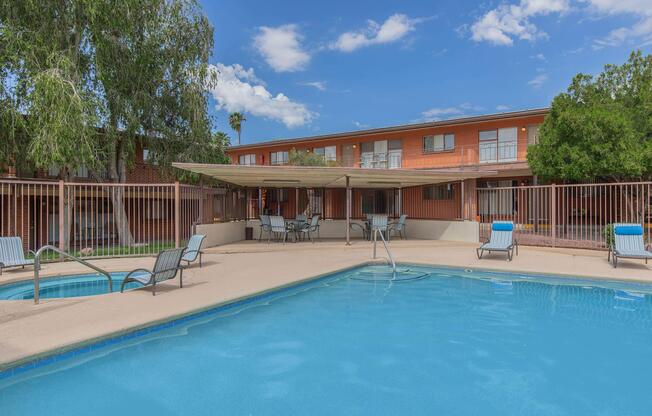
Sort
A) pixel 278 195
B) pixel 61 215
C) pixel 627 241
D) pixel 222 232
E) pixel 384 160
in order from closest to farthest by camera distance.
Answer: pixel 627 241, pixel 61 215, pixel 222 232, pixel 278 195, pixel 384 160

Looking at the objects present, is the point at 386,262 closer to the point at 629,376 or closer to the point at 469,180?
the point at 629,376

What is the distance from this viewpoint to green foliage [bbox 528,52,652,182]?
15.2 m

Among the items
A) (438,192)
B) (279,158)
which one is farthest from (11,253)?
(279,158)

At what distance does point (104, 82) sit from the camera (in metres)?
14.3

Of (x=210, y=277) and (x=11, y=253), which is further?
(x=11, y=253)

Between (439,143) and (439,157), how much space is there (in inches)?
36.3

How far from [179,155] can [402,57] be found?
2003cm

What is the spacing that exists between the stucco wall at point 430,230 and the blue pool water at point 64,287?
33.3ft

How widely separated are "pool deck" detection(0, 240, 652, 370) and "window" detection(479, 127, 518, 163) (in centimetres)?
993

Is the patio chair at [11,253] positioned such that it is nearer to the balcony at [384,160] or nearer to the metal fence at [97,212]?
the metal fence at [97,212]

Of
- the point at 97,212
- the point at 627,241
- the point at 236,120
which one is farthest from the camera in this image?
the point at 236,120

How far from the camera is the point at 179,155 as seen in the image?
57.0 ft

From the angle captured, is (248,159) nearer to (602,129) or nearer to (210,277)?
(602,129)

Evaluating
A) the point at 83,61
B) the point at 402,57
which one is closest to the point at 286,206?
the point at 83,61
